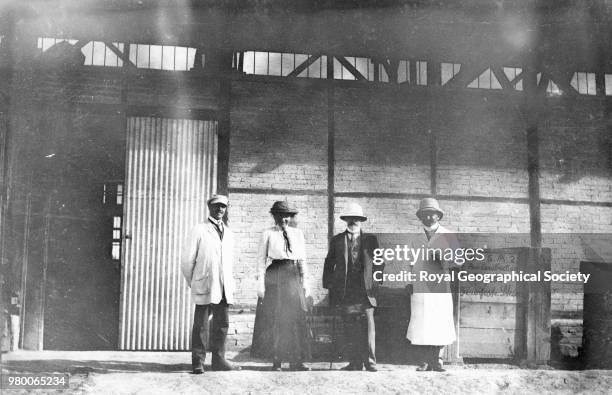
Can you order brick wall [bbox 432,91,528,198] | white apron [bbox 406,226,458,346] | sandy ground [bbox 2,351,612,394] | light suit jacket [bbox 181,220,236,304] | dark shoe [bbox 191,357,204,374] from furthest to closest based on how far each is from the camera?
brick wall [bbox 432,91,528,198]
white apron [bbox 406,226,458,346]
light suit jacket [bbox 181,220,236,304]
dark shoe [bbox 191,357,204,374]
sandy ground [bbox 2,351,612,394]

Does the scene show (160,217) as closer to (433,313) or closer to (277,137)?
(277,137)

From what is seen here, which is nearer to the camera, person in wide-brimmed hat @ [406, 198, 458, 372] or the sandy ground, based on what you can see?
the sandy ground

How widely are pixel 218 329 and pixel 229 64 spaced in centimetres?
393

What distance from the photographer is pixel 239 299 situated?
8180mm

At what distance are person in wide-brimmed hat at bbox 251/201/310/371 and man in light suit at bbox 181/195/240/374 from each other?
Answer: 0.42 metres

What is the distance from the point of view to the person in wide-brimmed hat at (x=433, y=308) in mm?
6520

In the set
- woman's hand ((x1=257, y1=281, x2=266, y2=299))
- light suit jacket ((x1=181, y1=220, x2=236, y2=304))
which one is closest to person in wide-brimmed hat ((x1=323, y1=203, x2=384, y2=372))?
woman's hand ((x1=257, y1=281, x2=266, y2=299))

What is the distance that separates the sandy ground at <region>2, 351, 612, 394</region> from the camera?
18.3ft

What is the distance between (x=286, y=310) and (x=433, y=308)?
158 cm

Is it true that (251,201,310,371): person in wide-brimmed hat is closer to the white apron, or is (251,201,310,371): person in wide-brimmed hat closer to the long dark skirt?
the long dark skirt

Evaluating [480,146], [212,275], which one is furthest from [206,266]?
[480,146]

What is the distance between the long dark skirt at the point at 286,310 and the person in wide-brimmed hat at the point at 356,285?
399 mm

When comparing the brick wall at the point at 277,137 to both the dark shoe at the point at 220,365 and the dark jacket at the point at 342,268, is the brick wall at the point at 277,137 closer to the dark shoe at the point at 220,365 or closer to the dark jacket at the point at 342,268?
the dark jacket at the point at 342,268

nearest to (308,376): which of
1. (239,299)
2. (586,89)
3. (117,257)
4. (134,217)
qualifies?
(239,299)
